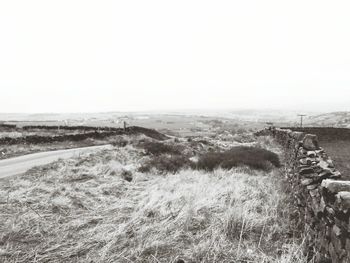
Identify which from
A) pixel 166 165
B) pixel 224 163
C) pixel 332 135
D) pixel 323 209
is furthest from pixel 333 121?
pixel 323 209

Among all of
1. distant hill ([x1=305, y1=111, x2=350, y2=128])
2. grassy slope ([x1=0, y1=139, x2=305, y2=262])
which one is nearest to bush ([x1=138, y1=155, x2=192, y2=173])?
grassy slope ([x1=0, y1=139, x2=305, y2=262])

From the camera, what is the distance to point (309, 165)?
703 centimetres

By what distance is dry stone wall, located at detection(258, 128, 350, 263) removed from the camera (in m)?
3.70

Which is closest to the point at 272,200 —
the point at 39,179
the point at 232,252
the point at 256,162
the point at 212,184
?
the point at 212,184

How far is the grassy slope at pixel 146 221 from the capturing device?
17.8ft

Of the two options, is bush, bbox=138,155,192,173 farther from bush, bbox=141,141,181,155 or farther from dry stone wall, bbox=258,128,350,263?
dry stone wall, bbox=258,128,350,263

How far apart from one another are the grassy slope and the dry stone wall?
42 centimetres

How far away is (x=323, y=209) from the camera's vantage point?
456 cm

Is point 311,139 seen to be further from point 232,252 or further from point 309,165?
point 232,252

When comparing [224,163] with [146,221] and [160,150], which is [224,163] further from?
[160,150]

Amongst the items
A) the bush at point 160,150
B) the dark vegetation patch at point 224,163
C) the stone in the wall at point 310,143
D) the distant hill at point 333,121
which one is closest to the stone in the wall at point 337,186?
the stone in the wall at point 310,143

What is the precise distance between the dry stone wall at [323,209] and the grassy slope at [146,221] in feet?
1.39

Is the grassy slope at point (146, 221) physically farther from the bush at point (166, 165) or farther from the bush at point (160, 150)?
the bush at point (160, 150)

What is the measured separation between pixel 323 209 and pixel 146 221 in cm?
379
